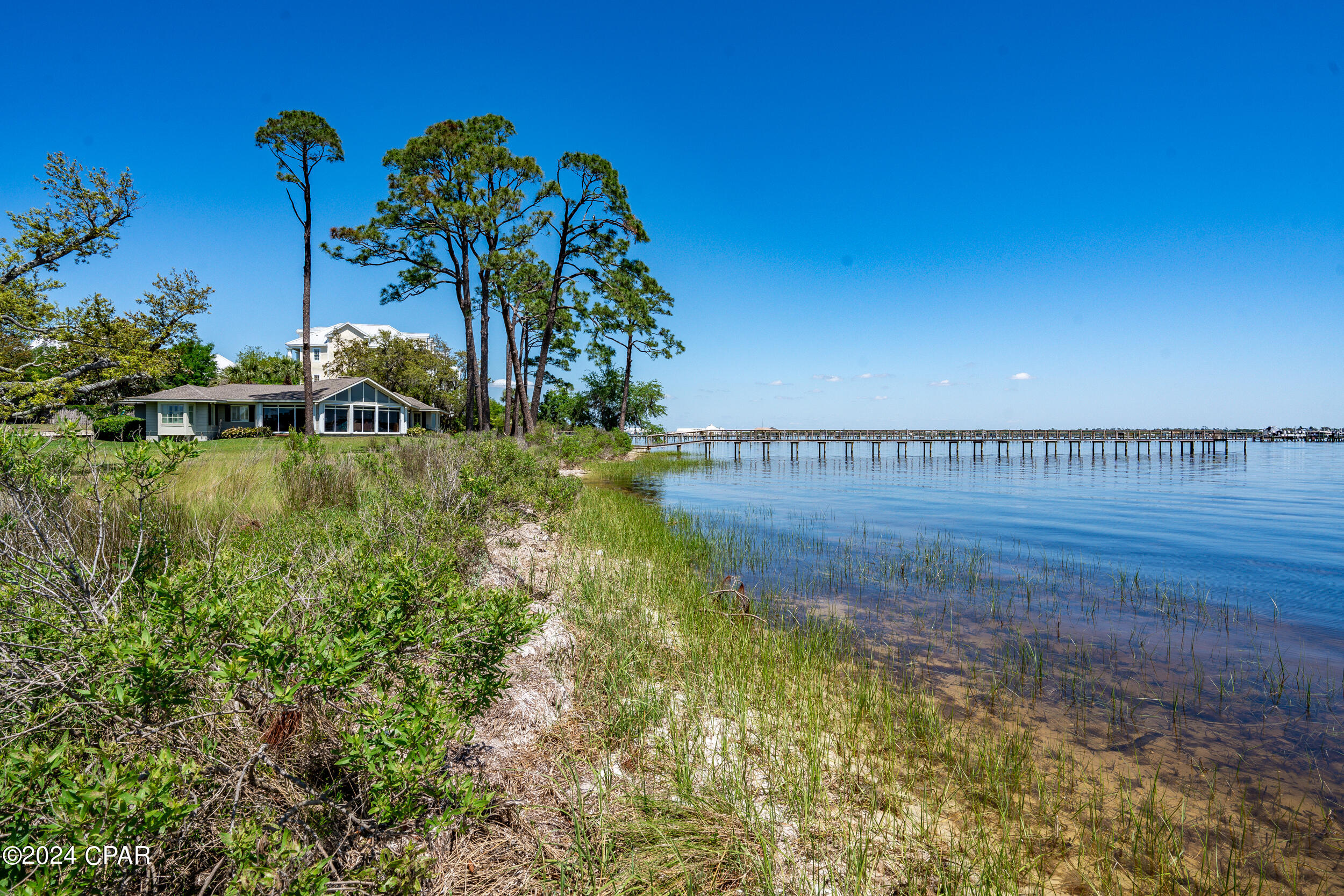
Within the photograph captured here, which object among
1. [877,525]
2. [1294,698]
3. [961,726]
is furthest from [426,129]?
[1294,698]

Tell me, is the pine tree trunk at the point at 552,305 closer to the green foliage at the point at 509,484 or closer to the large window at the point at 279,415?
the green foliage at the point at 509,484

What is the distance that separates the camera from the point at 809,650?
6.08 meters

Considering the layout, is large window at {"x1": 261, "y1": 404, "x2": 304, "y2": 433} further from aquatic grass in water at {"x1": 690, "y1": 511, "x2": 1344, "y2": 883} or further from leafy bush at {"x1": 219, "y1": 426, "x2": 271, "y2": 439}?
aquatic grass in water at {"x1": 690, "y1": 511, "x2": 1344, "y2": 883}

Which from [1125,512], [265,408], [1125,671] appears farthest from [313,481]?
[265,408]

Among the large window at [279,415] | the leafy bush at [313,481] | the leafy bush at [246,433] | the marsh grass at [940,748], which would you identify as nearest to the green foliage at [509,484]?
the marsh grass at [940,748]

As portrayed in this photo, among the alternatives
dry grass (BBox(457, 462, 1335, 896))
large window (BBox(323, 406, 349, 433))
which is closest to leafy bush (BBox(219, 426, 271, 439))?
large window (BBox(323, 406, 349, 433))

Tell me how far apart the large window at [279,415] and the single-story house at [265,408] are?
0.04 m

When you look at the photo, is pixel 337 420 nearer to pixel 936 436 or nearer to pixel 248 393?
pixel 248 393

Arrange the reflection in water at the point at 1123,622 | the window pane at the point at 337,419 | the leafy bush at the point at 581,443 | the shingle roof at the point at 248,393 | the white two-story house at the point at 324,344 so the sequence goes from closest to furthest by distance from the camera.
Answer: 1. the reflection in water at the point at 1123,622
2. the leafy bush at the point at 581,443
3. the shingle roof at the point at 248,393
4. the window pane at the point at 337,419
5. the white two-story house at the point at 324,344

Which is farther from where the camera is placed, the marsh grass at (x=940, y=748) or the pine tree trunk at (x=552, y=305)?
the pine tree trunk at (x=552, y=305)

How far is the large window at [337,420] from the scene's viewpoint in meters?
40.4
